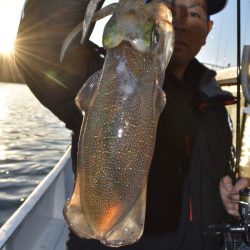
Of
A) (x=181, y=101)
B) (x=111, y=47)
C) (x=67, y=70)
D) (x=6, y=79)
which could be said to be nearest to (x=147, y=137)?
(x=111, y=47)

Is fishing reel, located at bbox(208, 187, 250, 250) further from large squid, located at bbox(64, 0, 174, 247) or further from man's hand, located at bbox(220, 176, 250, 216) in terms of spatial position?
large squid, located at bbox(64, 0, 174, 247)

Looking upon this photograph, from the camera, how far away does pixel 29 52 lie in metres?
1.71

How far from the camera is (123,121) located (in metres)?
0.99

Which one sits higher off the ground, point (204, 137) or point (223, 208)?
point (204, 137)

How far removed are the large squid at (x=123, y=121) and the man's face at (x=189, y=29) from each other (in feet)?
5.07

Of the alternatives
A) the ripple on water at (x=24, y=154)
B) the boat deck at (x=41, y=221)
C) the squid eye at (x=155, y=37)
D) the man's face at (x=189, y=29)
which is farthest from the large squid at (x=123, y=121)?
the ripple on water at (x=24, y=154)

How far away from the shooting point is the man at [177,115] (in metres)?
1.64

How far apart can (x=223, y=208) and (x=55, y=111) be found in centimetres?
169

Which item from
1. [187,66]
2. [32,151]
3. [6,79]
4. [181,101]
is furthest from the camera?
[6,79]

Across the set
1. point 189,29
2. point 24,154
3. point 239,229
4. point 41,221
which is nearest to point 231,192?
point 239,229

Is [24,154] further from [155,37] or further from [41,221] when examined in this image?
[155,37]

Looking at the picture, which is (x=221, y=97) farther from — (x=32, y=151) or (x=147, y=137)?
(x=32, y=151)

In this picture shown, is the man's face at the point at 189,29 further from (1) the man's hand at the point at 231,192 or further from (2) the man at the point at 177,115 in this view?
(1) the man's hand at the point at 231,192

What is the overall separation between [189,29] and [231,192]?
125 centimetres
